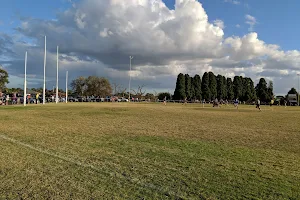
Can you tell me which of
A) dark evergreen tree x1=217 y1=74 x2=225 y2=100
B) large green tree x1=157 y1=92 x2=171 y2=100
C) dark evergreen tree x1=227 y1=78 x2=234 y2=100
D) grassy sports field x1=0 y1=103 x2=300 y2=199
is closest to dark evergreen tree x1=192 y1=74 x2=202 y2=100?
dark evergreen tree x1=217 y1=74 x2=225 y2=100

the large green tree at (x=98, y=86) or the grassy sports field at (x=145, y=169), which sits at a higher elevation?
the large green tree at (x=98, y=86)

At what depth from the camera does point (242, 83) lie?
99.0 metres

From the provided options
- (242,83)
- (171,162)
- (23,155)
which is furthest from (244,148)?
(242,83)

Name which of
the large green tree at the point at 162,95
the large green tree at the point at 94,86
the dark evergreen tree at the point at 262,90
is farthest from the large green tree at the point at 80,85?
the dark evergreen tree at the point at 262,90

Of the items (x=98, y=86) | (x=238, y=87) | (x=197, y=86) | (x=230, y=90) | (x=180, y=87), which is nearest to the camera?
(x=180, y=87)

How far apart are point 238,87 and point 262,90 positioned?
7.96m

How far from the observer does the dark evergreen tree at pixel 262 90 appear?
93319mm

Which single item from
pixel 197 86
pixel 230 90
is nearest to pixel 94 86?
pixel 197 86

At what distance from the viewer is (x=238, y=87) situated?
320ft

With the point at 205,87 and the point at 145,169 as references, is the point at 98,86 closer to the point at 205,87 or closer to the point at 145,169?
the point at 205,87

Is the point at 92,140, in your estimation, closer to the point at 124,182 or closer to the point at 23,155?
the point at 23,155

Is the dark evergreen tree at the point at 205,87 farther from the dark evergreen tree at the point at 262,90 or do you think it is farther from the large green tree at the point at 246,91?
the dark evergreen tree at the point at 262,90

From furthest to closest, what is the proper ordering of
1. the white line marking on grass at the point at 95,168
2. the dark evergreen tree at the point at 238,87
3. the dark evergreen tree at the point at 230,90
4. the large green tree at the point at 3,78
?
1. the dark evergreen tree at the point at 238,87
2. the dark evergreen tree at the point at 230,90
3. the large green tree at the point at 3,78
4. the white line marking on grass at the point at 95,168

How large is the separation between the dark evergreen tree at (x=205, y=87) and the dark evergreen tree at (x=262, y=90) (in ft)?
61.1
